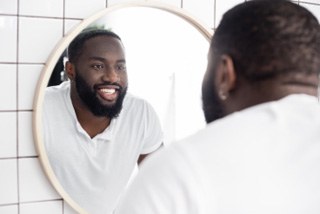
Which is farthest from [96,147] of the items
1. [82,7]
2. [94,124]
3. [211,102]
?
[211,102]

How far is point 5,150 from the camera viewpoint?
1.13 m

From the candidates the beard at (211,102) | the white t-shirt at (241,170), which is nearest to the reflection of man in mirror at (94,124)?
the beard at (211,102)

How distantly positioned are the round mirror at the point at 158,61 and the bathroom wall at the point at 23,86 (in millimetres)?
31

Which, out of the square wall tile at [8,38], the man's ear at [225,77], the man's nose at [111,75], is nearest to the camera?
the man's ear at [225,77]

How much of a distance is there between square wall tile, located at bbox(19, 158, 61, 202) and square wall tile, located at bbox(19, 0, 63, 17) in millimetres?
383

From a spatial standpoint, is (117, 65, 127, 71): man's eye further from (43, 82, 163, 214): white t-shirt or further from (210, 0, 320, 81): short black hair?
(210, 0, 320, 81): short black hair

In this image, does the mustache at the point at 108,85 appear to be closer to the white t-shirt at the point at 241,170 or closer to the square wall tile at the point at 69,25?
the square wall tile at the point at 69,25

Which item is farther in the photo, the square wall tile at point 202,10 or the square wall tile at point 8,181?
the square wall tile at point 202,10

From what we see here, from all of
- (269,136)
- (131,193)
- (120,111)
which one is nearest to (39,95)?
(120,111)

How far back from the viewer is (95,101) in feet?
4.00

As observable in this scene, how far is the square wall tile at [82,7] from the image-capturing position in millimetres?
1187

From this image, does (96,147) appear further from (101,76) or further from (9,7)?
(9,7)

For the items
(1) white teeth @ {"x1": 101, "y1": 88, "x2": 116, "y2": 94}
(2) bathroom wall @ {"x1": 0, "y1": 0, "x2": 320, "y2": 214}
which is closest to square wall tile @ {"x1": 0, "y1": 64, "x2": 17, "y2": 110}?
(2) bathroom wall @ {"x1": 0, "y1": 0, "x2": 320, "y2": 214}

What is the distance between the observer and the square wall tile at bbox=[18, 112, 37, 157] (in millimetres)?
1144
